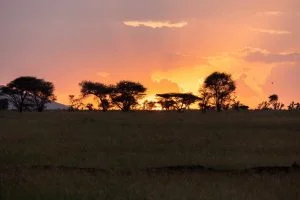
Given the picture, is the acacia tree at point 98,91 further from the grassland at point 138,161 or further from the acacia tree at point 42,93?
the grassland at point 138,161

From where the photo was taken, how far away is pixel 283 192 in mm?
12859

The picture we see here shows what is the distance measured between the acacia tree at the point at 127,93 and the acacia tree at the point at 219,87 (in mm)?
8562

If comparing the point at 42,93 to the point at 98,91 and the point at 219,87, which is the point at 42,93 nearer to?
the point at 98,91

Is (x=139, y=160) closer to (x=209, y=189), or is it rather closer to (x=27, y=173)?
(x=27, y=173)

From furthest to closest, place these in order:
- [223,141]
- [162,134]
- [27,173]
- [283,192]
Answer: [162,134], [223,141], [27,173], [283,192]

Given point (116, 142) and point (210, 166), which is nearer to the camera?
point (210, 166)

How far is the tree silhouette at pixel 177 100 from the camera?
244 ft

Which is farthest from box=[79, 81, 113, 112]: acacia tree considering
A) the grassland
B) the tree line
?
the grassland

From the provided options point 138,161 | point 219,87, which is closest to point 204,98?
point 219,87

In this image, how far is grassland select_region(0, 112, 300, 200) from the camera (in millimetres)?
12641

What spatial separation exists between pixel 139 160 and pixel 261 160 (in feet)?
14.1

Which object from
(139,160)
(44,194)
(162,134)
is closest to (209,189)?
(44,194)

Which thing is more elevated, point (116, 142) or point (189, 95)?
point (189, 95)

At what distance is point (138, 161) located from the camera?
19141 millimetres
